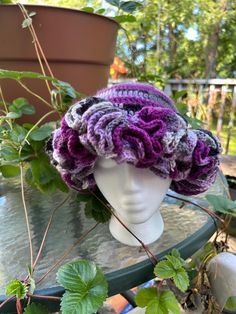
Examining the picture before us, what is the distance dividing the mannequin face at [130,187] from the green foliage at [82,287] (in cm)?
7

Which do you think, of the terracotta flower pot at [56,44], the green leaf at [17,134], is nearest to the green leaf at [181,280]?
the green leaf at [17,134]

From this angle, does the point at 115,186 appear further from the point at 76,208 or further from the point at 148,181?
the point at 76,208

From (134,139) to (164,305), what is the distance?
0.50 ft

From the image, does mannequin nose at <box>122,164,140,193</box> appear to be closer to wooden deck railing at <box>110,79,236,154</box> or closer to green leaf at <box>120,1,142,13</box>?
green leaf at <box>120,1,142,13</box>

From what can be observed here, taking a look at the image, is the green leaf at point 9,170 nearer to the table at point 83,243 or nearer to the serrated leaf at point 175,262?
the table at point 83,243

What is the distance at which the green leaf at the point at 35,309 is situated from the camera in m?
0.26

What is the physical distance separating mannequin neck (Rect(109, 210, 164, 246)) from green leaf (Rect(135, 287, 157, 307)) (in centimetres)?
8

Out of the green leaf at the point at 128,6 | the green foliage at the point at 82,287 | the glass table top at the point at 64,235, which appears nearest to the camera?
the green foliage at the point at 82,287

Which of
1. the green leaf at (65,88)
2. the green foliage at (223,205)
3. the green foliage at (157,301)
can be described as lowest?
the green foliage at (157,301)

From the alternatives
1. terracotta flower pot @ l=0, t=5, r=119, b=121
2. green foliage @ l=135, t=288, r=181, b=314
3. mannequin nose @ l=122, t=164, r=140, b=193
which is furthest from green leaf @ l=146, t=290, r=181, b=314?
terracotta flower pot @ l=0, t=5, r=119, b=121

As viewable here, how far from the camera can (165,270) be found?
0.96ft

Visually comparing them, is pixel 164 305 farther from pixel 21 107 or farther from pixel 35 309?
pixel 21 107

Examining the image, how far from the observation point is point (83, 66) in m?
0.56

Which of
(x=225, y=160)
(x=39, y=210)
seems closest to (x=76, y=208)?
(x=39, y=210)
